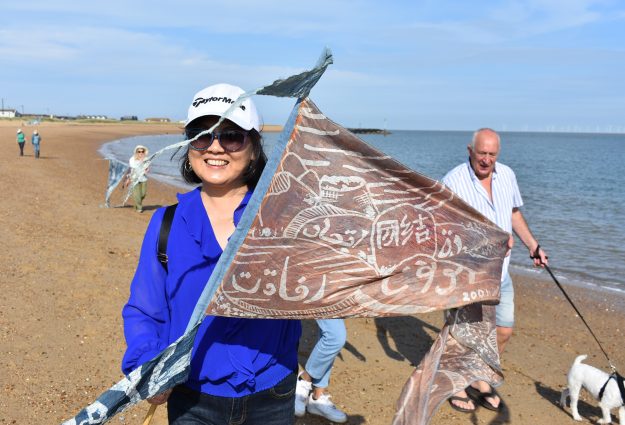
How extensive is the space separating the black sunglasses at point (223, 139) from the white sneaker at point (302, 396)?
9.64ft

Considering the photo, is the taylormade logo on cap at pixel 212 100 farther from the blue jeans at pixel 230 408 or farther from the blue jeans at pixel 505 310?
the blue jeans at pixel 505 310

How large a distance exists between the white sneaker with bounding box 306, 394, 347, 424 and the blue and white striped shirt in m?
1.86

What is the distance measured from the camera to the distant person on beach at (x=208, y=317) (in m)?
2.23

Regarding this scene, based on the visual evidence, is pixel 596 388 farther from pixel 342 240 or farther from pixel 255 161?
pixel 255 161

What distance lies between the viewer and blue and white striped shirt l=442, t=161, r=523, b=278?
16.0 feet

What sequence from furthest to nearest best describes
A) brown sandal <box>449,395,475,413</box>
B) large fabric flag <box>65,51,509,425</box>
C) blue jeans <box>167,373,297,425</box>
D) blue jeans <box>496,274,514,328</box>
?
brown sandal <box>449,395,475,413</box>
blue jeans <box>496,274,514,328</box>
blue jeans <box>167,373,297,425</box>
large fabric flag <box>65,51,509,425</box>

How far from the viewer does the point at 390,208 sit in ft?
7.09

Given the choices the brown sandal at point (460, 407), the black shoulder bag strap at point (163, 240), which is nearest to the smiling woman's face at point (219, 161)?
the black shoulder bag strap at point (163, 240)

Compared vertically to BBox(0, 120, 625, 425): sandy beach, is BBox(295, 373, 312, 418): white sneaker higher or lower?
higher

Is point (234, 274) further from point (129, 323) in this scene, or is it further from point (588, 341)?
point (588, 341)

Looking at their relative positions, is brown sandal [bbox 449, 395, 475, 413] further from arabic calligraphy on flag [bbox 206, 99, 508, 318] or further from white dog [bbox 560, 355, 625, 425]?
arabic calligraphy on flag [bbox 206, 99, 508, 318]

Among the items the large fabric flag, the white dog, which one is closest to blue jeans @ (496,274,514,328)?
the white dog

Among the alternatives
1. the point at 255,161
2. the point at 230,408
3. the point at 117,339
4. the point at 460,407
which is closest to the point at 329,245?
the point at 255,161

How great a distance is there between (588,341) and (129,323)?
7.05 m
